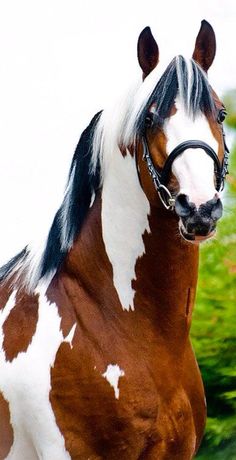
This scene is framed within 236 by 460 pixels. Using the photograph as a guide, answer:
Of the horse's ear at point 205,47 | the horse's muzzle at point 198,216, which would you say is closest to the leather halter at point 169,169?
the horse's muzzle at point 198,216

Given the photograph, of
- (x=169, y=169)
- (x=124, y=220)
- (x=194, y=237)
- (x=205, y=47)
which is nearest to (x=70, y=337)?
(x=124, y=220)

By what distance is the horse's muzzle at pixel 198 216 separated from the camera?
417cm

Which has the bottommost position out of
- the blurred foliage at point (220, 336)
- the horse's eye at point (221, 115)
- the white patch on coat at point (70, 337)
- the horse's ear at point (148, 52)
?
the blurred foliage at point (220, 336)

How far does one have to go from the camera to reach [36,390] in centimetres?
473

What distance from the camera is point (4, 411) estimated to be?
489 centimetres

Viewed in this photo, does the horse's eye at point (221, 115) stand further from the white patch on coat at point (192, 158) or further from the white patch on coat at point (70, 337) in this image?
the white patch on coat at point (70, 337)

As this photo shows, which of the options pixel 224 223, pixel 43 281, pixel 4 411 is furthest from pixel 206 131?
pixel 224 223

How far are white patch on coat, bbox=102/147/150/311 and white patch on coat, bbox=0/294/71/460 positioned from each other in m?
0.34

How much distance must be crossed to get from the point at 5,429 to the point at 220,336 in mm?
2924

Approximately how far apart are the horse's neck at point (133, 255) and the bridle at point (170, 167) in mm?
183

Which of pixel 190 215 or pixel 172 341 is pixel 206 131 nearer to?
pixel 190 215

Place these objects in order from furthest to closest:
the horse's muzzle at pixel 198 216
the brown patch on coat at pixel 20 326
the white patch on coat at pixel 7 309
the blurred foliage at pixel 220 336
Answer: the blurred foliage at pixel 220 336 → the white patch on coat at pixel 7 309 → the brown patch on coat at pixel 20 326 → the horse's muzzle at pixel 198 216

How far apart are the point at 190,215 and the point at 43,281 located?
103 centimetres

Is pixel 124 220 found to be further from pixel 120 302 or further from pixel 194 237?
pixel 194 237
